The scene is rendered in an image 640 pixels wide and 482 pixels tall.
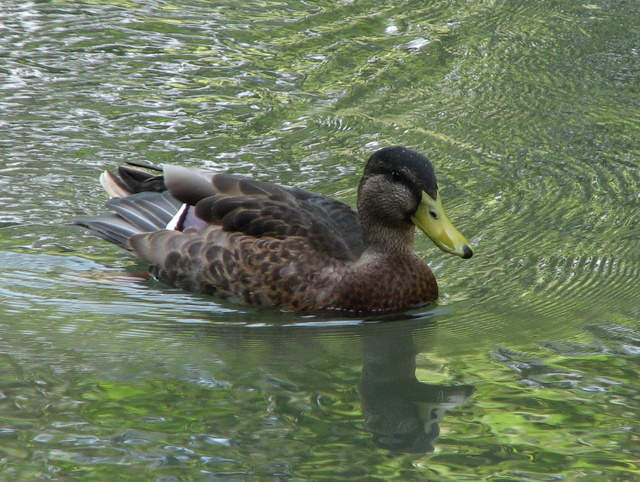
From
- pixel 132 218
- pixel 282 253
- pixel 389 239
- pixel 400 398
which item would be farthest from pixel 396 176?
pixel 132 218

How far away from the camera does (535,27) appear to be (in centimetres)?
1082

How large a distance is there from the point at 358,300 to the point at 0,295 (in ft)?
7.19

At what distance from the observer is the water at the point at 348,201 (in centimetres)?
451

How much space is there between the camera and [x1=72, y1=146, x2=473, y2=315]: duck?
621 cm

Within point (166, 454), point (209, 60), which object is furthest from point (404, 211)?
point (209, 60)

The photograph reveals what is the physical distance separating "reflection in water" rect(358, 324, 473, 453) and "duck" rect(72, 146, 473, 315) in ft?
1.52

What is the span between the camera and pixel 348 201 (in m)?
7.93

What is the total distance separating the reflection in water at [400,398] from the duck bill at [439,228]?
0.58 m

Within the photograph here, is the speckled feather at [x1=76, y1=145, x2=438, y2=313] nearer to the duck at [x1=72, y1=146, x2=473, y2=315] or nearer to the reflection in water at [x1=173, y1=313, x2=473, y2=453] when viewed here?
the duck at [x1=72, y1=146, x2=473, y2=315]

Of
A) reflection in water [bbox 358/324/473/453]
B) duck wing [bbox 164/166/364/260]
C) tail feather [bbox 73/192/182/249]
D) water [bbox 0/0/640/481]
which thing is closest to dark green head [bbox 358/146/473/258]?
duck wing [bbox 164/166/364/260]

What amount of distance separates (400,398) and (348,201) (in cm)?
306

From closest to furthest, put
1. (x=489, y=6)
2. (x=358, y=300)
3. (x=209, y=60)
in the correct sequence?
(x=358, y=300) < (x=209, y=60) < (x=489, y=6)

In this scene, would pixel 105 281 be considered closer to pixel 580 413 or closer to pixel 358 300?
pixel 358 300

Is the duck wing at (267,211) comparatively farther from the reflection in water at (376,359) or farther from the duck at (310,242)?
the reflection in water at (376,359)
